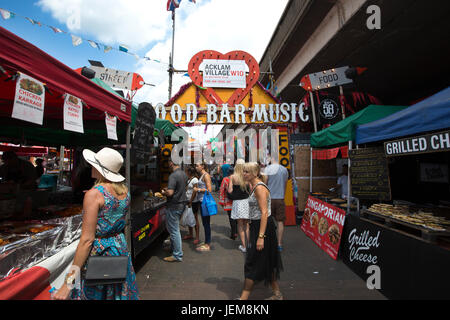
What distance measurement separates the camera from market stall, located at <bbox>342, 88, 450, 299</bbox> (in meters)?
2.65

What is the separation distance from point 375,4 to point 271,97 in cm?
371

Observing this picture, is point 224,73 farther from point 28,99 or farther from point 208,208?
point 28,99

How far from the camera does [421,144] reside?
303 centimetres

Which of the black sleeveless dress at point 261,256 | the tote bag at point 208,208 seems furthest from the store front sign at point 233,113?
the black sleeveless dress at point 261,256

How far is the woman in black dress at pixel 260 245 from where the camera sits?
9.33 feet

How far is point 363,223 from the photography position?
388 centimetres

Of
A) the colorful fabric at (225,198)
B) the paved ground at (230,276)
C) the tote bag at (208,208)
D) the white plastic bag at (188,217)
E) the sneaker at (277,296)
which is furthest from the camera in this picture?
the colorful fabric at (225,198)

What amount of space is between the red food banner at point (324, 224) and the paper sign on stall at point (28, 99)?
4863 mm

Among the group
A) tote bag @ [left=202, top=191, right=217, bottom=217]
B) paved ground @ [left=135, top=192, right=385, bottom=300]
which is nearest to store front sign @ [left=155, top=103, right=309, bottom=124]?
tote bag @ [left=202, top=191, right=217, bottom=217]

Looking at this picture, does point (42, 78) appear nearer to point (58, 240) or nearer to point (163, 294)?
point (58, 240)

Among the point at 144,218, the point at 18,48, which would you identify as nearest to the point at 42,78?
the point at 18,48
